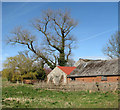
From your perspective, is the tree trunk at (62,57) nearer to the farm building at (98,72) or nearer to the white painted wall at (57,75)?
the white painted wall at (57,75)

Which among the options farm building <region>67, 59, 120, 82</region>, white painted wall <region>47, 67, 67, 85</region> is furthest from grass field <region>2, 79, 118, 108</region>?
white painted wall <region>47, 67, 67, 85</region>

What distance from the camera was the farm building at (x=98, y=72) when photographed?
27.4 m

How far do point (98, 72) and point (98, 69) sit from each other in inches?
37.6

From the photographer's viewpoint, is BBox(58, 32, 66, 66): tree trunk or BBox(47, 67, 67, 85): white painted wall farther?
BBox(58, 32, 66, 66): tree trunk

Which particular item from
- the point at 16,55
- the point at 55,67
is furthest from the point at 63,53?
the point at 16,55

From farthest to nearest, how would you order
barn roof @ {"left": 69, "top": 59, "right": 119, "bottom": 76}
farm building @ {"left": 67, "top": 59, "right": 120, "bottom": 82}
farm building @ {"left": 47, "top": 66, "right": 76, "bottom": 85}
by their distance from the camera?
farm building @ {"left": 47, "top": 66, "right": 76, "bottom": 85} → barn roof @ {"left": 69, "top": 59, "right": 119, "bottom": 76} → farm building @ {"left": 67, "top": 59, "right": 120, "bottom": 82}

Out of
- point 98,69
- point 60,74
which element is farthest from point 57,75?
point 98,69

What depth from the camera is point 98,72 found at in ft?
96.1

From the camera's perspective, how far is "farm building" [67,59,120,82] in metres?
27.4

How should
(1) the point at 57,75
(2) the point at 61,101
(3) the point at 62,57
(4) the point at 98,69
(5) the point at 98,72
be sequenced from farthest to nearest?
(3) the point at 62,57
(1) the point at 57,75
(4) the point at 98,69
(5) the point at 98,72
(2) the point at 61,101

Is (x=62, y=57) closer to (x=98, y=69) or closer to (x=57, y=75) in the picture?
(x=57, y=75)

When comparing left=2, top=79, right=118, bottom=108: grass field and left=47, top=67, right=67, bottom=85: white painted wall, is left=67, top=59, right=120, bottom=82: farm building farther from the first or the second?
left=2, top=79, right=118, bottom=108: grass field

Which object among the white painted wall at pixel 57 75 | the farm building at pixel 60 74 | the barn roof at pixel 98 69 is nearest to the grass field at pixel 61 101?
the barn roof at pixel 98 69

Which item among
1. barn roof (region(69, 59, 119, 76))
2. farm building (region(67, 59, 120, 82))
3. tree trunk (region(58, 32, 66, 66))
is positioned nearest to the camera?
farm building (region(67, 59, 120, 82))
